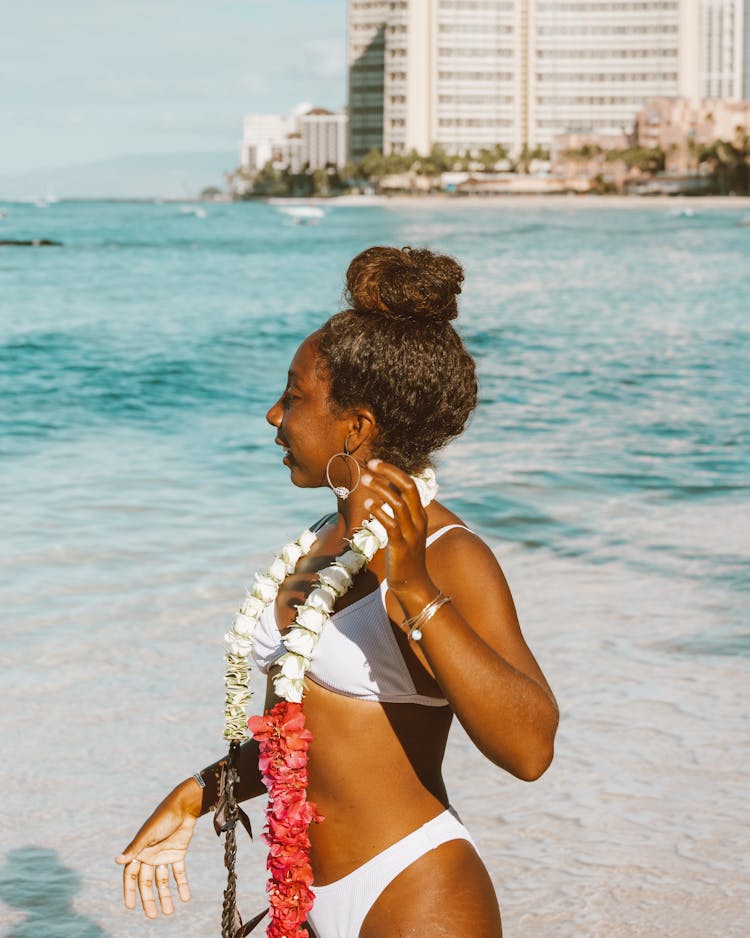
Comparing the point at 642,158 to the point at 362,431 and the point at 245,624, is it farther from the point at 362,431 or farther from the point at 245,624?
the point at 362,431

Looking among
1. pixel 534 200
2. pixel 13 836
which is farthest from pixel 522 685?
pixel 534 200

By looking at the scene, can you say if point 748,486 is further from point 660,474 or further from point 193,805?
point 193,805

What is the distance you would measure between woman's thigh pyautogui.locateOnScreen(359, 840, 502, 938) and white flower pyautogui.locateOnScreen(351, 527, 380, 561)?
46 cm

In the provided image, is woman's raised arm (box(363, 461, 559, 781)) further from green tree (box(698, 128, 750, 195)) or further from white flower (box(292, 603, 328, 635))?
green tree (box(698, 128, 750, 195))

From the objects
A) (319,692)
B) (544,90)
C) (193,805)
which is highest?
(544,90)

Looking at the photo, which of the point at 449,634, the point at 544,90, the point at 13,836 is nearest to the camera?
the point at 449,634

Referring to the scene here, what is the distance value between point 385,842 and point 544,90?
19155 cm

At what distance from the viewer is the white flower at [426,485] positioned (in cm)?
216

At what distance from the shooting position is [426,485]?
2.18m

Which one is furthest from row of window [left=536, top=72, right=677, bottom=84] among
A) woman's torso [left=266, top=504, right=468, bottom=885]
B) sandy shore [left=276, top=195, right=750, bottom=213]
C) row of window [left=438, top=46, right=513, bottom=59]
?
woman's torso [left=266, top=504, right=468, bottom=885]

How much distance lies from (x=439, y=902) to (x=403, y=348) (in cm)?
83

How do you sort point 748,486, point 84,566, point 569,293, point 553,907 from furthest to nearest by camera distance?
point 569,293
point 748,486
point 84,566
point 553,907

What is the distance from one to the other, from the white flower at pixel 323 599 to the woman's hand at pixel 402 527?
30cm

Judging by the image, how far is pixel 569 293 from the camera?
38688 mm
